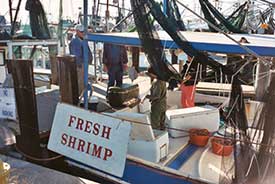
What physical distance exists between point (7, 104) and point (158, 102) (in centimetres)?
262

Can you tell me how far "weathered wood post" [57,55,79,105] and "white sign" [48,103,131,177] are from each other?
0.89 feet

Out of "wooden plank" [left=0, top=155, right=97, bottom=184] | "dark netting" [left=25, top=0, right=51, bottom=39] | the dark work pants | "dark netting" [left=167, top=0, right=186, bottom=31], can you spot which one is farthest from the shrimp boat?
"dark netting" [left=25, top=0, right=51, bottom=39]

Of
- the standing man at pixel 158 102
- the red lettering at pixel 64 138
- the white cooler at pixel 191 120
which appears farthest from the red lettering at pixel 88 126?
the white cooler at pixel 191 120

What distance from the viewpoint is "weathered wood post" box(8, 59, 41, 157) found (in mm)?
4586

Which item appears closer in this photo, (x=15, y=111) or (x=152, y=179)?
(x=152, y=179)

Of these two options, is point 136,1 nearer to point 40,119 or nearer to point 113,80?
point 40,119

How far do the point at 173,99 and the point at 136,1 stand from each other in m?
3.32

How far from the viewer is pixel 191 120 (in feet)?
17.0

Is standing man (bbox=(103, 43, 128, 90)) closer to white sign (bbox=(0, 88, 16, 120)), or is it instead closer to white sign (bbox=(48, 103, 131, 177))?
white sign (bbox=(0, 88, 16, 120))

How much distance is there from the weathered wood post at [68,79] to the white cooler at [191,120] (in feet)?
5.52

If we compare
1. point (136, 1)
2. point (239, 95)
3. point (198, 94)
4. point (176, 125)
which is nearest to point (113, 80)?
point (198, 94)

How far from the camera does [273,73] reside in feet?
10.8

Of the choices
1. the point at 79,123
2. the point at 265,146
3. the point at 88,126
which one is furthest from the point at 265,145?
the point at 79,123

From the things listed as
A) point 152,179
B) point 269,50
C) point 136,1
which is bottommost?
point 152,179
